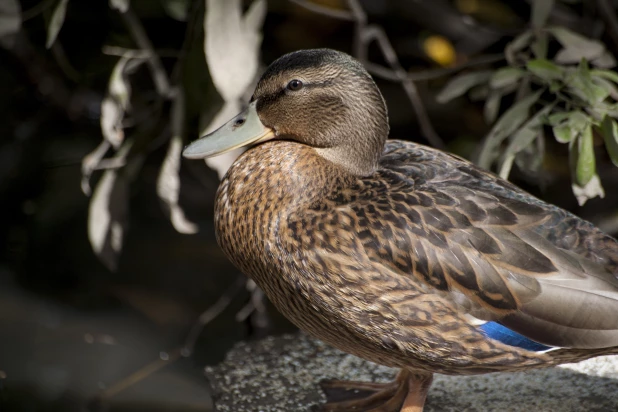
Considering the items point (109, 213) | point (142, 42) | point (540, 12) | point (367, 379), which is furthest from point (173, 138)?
point (540, 12)

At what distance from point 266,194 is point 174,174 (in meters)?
0.96

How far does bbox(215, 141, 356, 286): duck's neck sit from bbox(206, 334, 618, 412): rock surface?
653 millimetres

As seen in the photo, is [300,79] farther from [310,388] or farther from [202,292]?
[202,292]

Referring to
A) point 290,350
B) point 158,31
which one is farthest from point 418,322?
point 158,31

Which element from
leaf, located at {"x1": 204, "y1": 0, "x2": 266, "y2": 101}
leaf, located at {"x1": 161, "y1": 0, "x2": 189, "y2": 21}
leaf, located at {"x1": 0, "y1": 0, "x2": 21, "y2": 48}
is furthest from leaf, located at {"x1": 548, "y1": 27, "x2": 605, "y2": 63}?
leaf, located at {"x1": 0, "y1": 0, "x2": 21, "y2": 48}

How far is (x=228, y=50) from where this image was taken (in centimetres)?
321

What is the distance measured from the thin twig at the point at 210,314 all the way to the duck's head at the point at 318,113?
58.9 inches

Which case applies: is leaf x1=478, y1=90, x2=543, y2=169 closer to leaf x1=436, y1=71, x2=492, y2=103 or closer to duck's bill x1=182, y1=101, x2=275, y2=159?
leaf x1=436, y1=71, x2=492, y2=103

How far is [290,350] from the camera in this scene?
3412mm

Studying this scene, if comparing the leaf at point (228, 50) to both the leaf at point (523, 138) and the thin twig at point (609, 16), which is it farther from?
the thin twig at point (609, 16)

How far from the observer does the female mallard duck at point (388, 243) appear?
238 centimetres

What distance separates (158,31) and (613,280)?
10.3 ft

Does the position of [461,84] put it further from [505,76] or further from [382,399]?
[382,399]

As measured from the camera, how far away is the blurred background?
3312 millimetres
